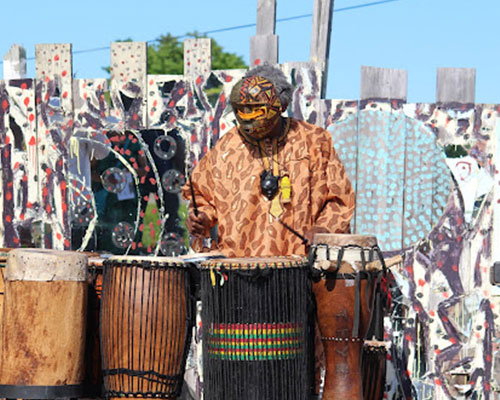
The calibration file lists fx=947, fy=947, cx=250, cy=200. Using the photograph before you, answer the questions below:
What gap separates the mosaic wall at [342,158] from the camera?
6.00m

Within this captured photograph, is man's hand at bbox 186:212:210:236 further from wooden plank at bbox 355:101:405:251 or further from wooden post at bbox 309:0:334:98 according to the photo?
wooden post at bbox 309:0:334:98

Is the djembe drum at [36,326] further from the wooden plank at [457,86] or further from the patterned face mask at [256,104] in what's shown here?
the wooden plank at [457,86]

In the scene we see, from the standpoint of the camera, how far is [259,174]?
521cm

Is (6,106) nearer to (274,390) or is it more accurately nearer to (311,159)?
(311,159)

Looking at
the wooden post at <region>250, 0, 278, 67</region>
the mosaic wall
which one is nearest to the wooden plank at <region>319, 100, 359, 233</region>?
the mosaic wall

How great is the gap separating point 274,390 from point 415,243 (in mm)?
1981

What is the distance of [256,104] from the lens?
16.6 feet

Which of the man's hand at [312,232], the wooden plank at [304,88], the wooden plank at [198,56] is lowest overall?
the man's hand at [312,232]

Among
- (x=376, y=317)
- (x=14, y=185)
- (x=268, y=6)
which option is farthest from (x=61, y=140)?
(x=376, y=317)

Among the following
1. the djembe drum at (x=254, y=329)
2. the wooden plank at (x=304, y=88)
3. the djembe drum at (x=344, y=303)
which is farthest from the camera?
the wooden plank at (x=304, y=88)

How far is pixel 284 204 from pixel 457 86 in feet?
5.23

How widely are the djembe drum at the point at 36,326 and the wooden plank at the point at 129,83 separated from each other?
197cm

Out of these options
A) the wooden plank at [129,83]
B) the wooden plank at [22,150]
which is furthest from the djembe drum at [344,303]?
the wooden plank at [22,150]

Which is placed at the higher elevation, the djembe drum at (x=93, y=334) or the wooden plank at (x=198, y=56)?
the wooden plank at (x=198, y=56)
